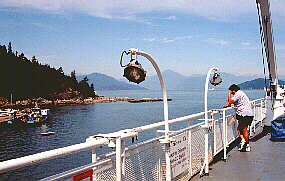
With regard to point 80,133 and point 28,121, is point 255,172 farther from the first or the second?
point 28,121

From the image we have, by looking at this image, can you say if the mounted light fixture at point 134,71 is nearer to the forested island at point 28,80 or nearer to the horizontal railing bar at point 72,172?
the horizontal railing bar at point 72,172

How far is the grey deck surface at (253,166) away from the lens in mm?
6184

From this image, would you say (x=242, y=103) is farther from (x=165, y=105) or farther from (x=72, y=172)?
(x=72, y=172)

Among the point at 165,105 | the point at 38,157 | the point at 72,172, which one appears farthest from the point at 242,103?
the point at 38,157

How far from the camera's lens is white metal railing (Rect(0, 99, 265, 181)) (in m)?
2.68

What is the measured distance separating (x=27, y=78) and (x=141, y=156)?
11863 centimetres

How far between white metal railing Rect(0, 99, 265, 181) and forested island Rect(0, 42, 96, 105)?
107090 millimetres

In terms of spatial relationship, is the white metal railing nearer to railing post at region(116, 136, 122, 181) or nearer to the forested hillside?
railing post at region(116, 136, 122, 181)

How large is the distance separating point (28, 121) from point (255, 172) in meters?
71.7

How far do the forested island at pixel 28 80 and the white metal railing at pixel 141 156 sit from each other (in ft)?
351

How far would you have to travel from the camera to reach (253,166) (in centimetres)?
705

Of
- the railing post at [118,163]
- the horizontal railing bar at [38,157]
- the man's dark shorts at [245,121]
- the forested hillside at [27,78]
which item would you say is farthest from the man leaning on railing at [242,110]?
the forested hillside at [27,78]

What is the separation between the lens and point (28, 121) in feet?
239

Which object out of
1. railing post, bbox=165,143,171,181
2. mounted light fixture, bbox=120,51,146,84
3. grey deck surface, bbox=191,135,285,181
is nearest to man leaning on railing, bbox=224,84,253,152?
grey deck surface, bbox=191,135,285,181
